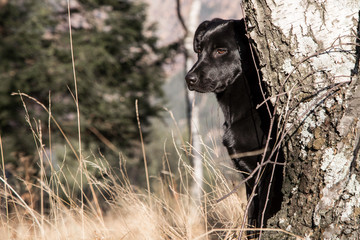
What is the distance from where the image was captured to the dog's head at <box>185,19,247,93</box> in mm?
2533

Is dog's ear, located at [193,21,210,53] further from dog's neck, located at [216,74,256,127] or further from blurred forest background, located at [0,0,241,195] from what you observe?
blurred forest background, located at [0,0,241,195]

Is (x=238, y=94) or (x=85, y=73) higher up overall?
(x=85, y=73)

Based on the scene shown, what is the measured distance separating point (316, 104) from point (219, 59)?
1.32 metres

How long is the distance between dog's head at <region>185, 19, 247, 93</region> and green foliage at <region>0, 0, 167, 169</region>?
626cm

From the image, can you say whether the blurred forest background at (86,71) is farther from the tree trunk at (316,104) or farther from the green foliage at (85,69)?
the tree trunk at (316,104)

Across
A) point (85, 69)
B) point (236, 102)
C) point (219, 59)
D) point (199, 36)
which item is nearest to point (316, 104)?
point (236, 102)

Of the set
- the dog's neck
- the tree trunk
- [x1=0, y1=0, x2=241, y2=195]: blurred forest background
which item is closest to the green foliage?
[x1=0, y1=0, x2=241, y2=195]: blurred forest background

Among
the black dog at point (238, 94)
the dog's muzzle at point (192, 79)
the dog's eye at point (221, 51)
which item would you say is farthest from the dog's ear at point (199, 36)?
the dog's muzzle at point (192, 79)

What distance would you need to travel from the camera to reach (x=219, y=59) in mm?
2648

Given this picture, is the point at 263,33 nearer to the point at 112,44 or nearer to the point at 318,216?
the point at 318,216

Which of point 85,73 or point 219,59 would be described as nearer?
point 219,59

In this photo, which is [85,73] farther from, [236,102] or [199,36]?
[236,102]

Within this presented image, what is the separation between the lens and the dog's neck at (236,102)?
7.60 feet

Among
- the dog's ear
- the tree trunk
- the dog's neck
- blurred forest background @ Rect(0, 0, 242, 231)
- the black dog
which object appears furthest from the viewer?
blurred forest background @ Rect(0, 0, 242, 231)
